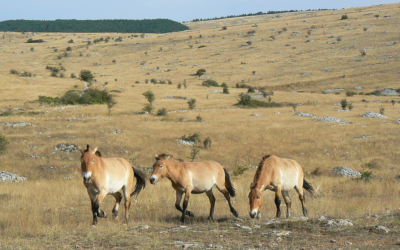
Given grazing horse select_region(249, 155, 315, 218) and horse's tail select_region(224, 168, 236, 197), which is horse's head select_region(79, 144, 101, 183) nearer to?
grazing horse select_region(249, 155, 315, 218)

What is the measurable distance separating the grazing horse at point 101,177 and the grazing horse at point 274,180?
3363mm

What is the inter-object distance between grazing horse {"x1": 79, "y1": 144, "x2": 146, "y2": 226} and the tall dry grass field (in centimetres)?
68

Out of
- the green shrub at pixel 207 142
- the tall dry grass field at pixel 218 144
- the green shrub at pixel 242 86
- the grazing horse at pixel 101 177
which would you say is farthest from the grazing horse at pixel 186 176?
the green shrub at pixel 242 86

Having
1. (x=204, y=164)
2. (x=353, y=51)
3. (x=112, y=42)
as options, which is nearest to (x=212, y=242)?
(x=204, y=164)

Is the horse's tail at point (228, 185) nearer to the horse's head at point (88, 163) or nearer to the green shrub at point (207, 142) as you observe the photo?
the horse's head at point (88, 163)

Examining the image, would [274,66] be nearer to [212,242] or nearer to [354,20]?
[354,20]

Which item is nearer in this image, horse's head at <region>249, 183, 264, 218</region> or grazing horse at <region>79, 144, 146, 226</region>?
grazing horse at <region>79, 144, 146, 226</region>

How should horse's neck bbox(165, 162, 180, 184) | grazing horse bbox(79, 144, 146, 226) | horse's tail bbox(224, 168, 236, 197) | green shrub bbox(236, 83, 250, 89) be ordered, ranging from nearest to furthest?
grazing horse bbox(79, 144, 146, 226)
horse's neck bbox(165, 162, 180, 184)
horse's tail bbox(224, 168, 236, 197)
green shrub bbox(236, 83, 250, 89)

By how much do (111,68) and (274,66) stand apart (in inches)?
1586

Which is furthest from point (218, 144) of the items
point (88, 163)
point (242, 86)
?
point (242, 86)

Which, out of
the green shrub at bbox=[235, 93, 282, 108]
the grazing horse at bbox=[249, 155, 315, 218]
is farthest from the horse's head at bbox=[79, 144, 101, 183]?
the green shrub at bbox=[235, 93, 282, 108]

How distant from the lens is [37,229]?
9.59 metres

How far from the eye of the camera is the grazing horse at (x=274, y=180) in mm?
10281

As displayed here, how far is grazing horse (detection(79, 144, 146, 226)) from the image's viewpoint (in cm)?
970
